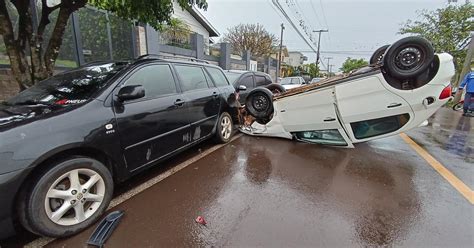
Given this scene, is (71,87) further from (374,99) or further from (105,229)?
(374,99)

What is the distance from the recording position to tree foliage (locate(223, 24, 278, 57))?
31266 mm

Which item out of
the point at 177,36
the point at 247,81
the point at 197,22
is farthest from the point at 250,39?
the point at 247,81

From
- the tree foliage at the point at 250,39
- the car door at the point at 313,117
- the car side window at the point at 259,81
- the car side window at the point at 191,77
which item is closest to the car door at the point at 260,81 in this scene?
the car side window at the point at 259,81

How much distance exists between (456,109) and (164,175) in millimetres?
13367

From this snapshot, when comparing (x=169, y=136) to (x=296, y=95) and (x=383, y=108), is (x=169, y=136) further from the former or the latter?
(x=383, y=108)

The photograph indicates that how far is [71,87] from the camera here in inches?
111

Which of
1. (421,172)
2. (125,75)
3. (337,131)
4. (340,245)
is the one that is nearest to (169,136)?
(125,75)

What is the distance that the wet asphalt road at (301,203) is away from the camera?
7.28 feet

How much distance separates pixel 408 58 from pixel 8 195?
5132mm

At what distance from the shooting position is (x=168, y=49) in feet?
39.2

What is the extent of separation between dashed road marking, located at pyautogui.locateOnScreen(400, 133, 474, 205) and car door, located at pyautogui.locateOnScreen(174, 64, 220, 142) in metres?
3.71

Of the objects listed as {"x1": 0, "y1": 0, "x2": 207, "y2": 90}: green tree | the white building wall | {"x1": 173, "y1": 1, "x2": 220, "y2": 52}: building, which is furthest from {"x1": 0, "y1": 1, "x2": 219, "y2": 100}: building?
{"x1": 173, "y1": 1, "x2": 220, "y2": 52}: building

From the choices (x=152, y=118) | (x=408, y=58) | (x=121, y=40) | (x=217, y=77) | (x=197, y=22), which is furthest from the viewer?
(x=197, y=22)

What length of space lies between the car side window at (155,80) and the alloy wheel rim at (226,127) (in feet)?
5.33
